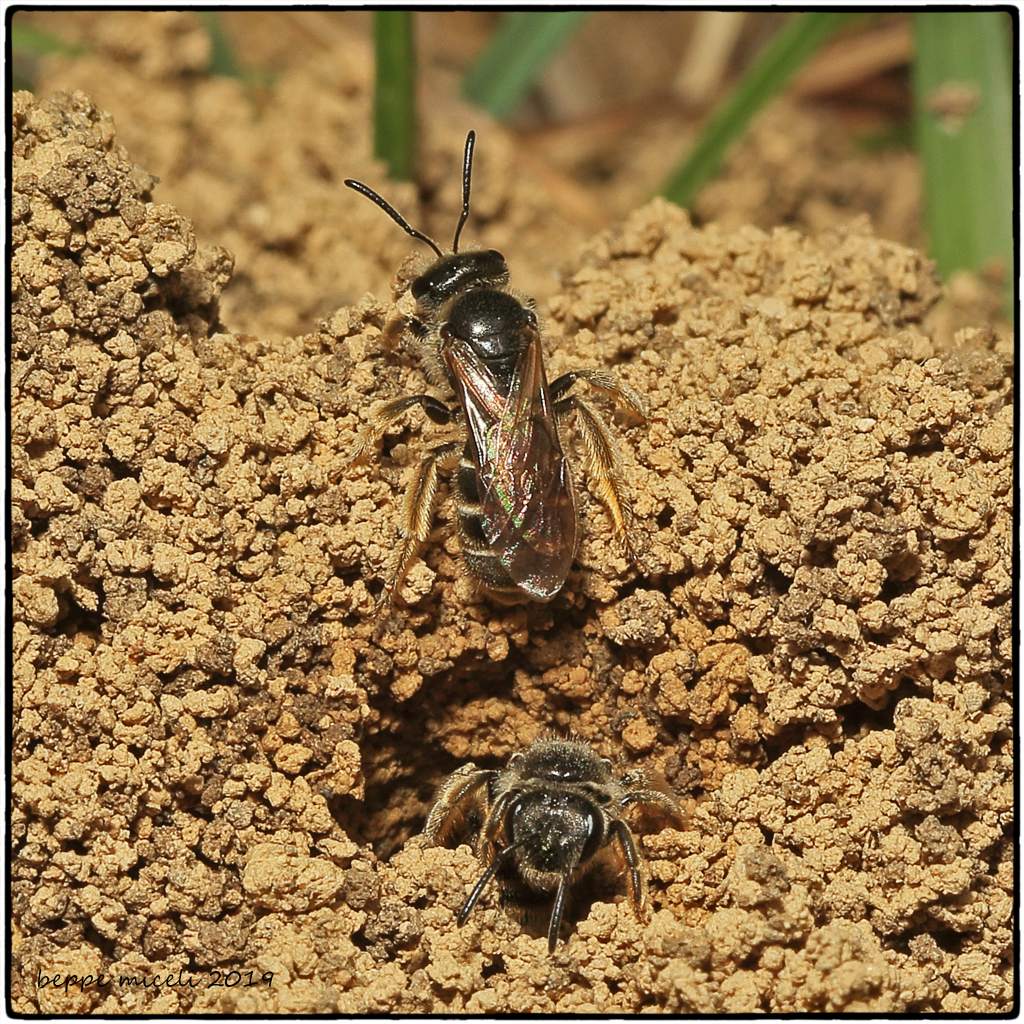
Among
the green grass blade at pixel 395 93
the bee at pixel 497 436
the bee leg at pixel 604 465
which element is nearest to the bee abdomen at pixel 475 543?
the bee at pixel 497 436

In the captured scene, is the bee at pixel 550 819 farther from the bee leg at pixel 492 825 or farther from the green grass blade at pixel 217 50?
the green grass blade at pixel 217 50

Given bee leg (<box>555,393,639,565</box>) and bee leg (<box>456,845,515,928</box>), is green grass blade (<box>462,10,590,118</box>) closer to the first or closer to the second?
bee leg (<box>555,393,639,565</box>)

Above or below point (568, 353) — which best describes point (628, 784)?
below

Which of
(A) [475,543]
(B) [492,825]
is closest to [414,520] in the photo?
(A) [475,543]

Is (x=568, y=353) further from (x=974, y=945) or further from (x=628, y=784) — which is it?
(x=974, y=945)

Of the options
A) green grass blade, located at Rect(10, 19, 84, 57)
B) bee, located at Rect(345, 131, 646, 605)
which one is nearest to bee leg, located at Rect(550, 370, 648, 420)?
bee, located at Rect(345, 131, 646, 605)

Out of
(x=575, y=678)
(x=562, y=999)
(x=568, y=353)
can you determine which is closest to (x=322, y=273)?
(x=568, y=353)

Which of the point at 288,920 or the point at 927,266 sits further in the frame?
the point at 927,266
